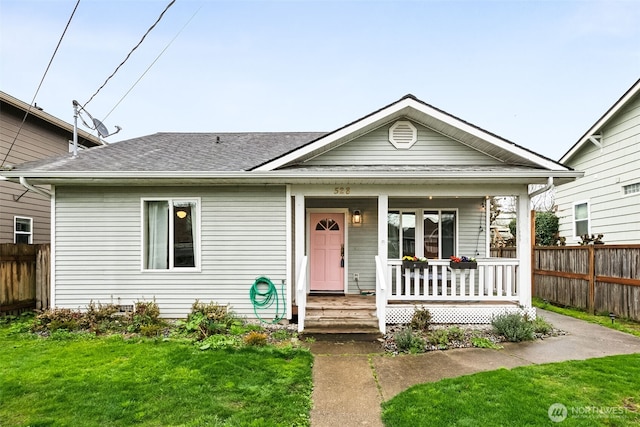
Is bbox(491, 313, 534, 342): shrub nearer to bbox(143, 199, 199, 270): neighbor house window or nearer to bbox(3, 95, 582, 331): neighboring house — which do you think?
bbox(3, 95, 582, 331): neighboring house

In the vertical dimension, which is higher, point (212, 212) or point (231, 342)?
point (212, 212)

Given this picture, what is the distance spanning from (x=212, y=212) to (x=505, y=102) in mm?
18665

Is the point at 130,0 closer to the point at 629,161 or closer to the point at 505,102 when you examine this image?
the point at 629,161

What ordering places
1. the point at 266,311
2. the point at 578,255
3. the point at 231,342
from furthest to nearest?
1. the point at 578,255
2. the point at 266,311
3. the point at 231,342

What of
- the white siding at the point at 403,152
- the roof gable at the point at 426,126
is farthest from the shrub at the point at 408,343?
the roof gable at the point at 426,126

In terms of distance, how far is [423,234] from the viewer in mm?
9078

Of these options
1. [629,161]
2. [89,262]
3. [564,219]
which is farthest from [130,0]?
[564,219]

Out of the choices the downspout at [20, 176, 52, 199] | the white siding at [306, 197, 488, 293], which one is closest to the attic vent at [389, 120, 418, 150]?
the white siding at [306, 197, 488, 293]

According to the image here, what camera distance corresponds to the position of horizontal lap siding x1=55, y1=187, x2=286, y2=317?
723 centimetres

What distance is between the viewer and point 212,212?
7.28 meters

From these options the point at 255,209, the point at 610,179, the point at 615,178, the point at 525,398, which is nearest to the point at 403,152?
the point at 255,209

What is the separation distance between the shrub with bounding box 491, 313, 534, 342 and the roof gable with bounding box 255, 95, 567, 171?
10.0ft

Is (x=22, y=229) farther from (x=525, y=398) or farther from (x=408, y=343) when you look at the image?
(x=525, y=398)

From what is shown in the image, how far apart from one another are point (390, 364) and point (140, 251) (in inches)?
214
